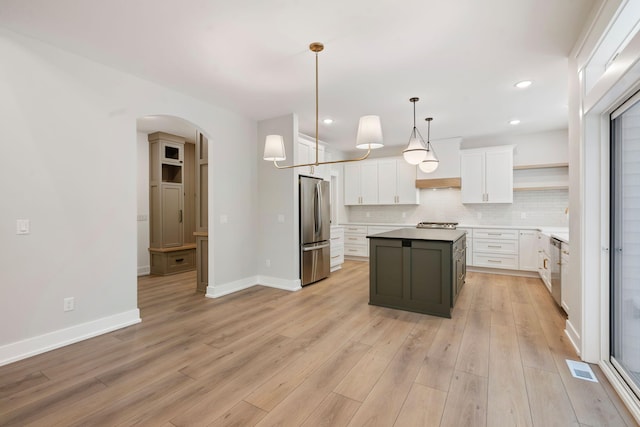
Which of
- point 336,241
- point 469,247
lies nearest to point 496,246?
point 469,247

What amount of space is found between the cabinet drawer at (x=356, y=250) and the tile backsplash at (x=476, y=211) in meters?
0.84

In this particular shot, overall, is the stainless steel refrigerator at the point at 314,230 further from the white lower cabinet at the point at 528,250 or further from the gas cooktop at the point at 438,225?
the white lower cabinet at the point at 528,250

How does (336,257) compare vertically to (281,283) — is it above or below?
above

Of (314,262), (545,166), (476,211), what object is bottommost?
(314,262)

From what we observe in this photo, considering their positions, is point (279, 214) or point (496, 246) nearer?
point (279, 214)

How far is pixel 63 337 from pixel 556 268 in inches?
206

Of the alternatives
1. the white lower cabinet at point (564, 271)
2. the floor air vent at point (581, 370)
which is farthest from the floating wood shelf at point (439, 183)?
the floor air vent at point (581, 370)

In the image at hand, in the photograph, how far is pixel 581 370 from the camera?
2.22m

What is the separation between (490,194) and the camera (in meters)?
5.70

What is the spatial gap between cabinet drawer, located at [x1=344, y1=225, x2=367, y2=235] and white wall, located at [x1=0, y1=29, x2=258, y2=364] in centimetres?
453

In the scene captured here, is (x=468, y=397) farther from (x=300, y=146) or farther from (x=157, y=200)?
(x=157, y=200)

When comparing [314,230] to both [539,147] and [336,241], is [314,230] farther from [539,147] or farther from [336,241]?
[539,147]

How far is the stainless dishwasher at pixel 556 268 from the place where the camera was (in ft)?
11.2

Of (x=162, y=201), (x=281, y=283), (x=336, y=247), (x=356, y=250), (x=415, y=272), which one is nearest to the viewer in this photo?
(x=415, y=272)
